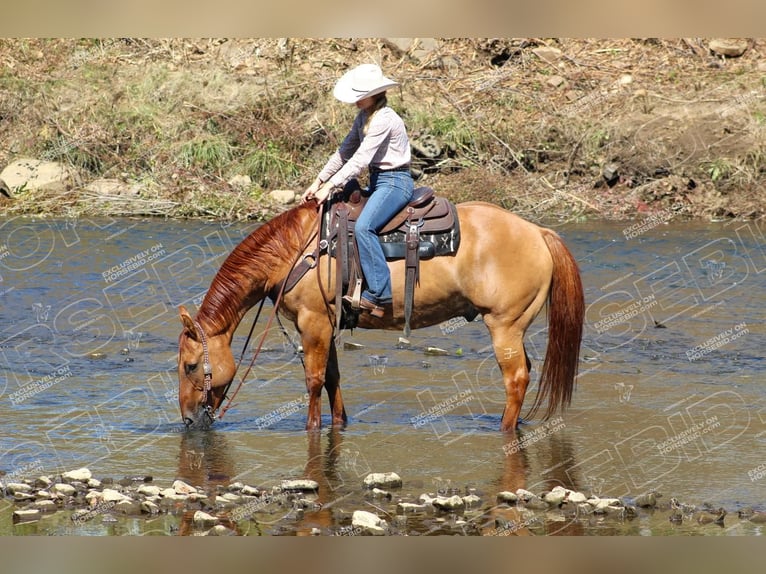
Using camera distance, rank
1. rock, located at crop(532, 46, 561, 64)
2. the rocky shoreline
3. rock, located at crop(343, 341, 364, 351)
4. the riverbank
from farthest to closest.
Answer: rock, located at crop(532, 46, 561, 64) → the riverbank → rock, located at crop(343, 341, 364, 351) → the rocky shoreline

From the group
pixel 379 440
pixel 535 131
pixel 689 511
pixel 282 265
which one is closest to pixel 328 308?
pixel 282 265

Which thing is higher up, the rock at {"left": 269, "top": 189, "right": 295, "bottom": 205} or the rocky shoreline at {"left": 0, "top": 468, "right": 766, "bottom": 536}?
the rock at {"left": 269, "top": 189, "right": 295, "bottom": 205}

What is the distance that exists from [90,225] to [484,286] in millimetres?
10280

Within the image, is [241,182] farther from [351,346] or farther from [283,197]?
[351,346]

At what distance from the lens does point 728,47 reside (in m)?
21.2

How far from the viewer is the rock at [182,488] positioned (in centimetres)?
747

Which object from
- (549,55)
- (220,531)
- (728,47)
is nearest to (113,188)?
(549,55)

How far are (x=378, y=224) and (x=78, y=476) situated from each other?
114 inches

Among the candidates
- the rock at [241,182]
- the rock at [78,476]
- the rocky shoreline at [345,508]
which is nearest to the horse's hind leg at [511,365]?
the rocky shoreline at [345,508]

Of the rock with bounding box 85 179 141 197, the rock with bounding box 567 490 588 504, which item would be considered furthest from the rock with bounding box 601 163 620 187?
the rock with bounding box 567 490 588 504

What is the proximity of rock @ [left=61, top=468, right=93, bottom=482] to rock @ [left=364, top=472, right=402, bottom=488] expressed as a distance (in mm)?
1831

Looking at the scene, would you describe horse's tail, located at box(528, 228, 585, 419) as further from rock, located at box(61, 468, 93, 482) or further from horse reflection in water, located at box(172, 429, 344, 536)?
rock, located at box(61, 468, 93, 482)

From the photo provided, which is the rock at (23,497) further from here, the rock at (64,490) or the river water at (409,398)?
the river water at (409,398)

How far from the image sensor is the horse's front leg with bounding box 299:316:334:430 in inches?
358
